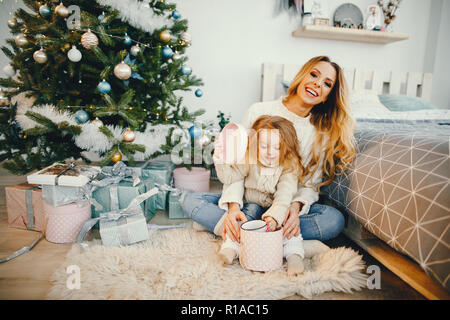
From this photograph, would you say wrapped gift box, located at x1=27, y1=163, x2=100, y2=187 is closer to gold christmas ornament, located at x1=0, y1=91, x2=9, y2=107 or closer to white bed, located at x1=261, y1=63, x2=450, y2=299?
gold christmas ornament, located at x1=0, y1=91, x2=9, y2=107

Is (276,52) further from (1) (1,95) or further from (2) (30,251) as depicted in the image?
(2) (30,251)

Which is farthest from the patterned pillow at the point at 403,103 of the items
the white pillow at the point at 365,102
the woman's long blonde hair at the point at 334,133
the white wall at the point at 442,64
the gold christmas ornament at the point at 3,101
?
the gold christmas ornament at the point at 3,101

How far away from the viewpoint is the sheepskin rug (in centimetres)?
76

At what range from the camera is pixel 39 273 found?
867 mm

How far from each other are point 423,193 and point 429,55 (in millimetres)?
2463

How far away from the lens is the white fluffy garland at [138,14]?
4.06ft

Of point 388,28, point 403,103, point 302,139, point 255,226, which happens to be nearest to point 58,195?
point 255,226

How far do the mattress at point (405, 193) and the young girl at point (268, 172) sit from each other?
22cm

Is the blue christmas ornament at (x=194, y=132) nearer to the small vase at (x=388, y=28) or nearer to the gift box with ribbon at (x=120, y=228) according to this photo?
the gift box with ribbon at (x=120, y=228)

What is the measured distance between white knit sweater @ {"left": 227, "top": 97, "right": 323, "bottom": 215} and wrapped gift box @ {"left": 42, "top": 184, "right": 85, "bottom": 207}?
0.62 metres

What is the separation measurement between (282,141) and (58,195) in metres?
0.88

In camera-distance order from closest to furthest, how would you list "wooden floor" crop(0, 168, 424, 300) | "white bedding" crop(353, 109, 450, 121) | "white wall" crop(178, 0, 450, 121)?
1. "wooden floor" crop(0, 168, 424, 300)
2. "white bedding" crop(353, 109, 450, 121)
3. "white wall" crop(178, 0, 450, 121)

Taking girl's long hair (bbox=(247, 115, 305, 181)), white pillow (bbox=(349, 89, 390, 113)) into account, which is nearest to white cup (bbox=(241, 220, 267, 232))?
girl's long hair (bbox=(247, 115, 305, 181))

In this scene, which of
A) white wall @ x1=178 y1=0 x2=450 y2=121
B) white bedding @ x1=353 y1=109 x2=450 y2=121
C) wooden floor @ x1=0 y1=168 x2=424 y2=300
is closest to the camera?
wooden floor @ x1=0 y1=168 x2=424 y2=300
